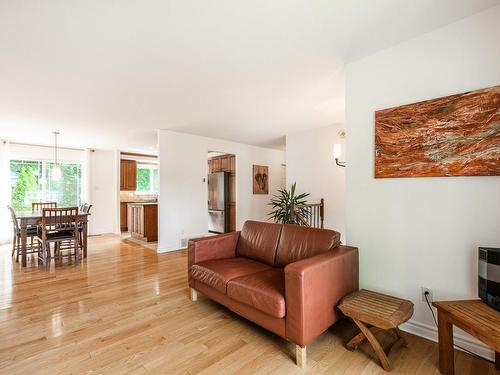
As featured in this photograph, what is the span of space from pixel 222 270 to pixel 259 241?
22.8 inches

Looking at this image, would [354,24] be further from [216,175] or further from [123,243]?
[123,243]

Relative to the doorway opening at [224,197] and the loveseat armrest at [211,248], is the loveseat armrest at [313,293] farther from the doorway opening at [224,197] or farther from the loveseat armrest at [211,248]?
the doorway opening at [224,197]

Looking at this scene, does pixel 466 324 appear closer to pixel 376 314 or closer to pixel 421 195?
pixel 376 314

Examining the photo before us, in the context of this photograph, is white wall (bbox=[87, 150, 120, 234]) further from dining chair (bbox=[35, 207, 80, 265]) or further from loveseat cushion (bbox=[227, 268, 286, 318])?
loveseat cushion (bbox=[227, 268, 286, 318])

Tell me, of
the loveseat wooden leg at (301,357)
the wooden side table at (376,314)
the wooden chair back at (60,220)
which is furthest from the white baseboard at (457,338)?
the wooden chair back at (60,220)

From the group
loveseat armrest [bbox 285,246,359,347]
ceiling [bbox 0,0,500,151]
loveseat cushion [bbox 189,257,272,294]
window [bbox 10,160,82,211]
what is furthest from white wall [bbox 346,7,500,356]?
window [bbox 10,160,82,211]

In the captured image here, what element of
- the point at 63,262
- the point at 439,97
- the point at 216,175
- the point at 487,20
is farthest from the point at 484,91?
the point at 63,262

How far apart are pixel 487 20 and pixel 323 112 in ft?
7.24

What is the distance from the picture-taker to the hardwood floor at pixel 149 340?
1.65 m

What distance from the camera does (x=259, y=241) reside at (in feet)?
8.90

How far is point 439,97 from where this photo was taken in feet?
6.19

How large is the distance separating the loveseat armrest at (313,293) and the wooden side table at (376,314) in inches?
4.6

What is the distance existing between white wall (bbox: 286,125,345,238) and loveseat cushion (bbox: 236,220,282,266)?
2257 millimetres

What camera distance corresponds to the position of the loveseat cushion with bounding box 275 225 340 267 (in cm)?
223
